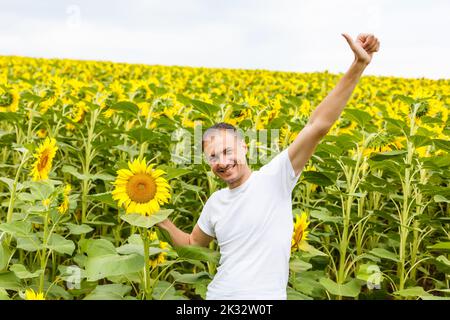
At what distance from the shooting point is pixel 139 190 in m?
2.26

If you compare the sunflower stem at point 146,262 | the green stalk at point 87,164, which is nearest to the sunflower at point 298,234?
the sunflower stem at point 146,262

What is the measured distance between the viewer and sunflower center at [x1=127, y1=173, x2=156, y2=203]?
88.6 inches

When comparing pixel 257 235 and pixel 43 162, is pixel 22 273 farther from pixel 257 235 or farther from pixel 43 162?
pixel 257 235

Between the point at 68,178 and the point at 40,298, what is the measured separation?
2762mm

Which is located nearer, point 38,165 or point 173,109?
point 38,165

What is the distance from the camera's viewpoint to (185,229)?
4.31 meters

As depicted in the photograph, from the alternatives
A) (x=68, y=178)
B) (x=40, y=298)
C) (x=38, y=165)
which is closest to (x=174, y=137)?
(x=68, y=178)

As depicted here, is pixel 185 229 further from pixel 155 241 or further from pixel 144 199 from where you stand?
pixel 144 199

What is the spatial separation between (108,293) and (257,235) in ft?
2.53

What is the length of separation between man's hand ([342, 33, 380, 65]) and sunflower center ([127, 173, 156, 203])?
2.99 ft

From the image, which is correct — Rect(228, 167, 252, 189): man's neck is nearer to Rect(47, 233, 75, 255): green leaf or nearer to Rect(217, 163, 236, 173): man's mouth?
Rect(217, 163, 236, 173): man's mouth
